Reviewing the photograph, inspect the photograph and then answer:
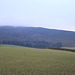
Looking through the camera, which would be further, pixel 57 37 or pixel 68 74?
pixel 57 37

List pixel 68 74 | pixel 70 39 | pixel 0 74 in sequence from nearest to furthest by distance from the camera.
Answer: pixel 0 74 < pixel 68 74 < pixel 70 39

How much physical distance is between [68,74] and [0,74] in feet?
15.3

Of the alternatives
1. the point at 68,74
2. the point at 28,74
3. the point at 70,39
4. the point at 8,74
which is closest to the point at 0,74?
the point at 8,74

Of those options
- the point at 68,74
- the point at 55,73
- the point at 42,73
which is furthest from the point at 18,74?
the point at 68,74

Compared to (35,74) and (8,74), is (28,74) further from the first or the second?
(8,74)

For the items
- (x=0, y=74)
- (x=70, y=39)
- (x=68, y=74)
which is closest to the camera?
(x=0, y=74)

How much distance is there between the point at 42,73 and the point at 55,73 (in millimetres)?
949

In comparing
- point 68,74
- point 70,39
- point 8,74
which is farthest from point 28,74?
A: point 70,39

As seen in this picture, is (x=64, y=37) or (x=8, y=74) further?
(x=64, y=37)

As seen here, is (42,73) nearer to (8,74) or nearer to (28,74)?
(28,74)

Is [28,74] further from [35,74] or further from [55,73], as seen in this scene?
[55,73]

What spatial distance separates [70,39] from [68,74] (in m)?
181

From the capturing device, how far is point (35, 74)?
1146 centimetres

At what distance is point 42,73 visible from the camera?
11.9 metres
